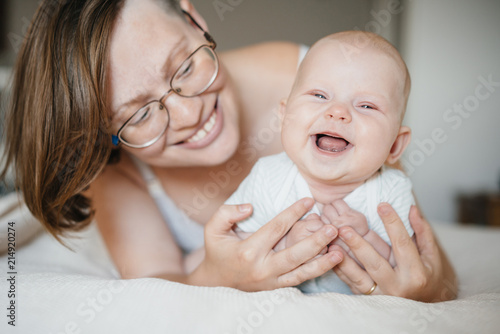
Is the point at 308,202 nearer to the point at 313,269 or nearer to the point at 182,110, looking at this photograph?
the point at 313,269

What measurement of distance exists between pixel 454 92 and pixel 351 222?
2766mm

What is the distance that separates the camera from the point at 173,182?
1510mm

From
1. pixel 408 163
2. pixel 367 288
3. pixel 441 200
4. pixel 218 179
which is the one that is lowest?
pixel 441 200

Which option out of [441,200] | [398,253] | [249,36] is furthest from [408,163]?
[398,253]

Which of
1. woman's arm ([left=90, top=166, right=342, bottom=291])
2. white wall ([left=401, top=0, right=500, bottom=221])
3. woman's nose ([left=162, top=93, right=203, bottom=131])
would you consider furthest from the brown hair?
white wall ([left=401, top=0, right=500, bottom=221])

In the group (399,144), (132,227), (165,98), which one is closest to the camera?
(399,144)

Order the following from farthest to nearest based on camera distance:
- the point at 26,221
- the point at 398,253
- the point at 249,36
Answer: the point at 249,36 → the point at 26,221 → the point at 398,253

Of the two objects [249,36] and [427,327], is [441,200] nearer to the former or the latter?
[249,36]

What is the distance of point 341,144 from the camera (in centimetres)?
82

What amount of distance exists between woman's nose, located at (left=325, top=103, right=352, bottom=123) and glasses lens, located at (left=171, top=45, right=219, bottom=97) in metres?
0.41

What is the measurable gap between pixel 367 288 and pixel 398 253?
0.33ft

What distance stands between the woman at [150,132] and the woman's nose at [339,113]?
189 millimetres

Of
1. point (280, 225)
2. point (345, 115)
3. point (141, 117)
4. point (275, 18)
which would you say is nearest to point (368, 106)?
point (345, 115)

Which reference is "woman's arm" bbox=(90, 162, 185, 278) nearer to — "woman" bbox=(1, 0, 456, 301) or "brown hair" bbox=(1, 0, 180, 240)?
"woman" bbox=(1, 0, 456, 301)
